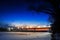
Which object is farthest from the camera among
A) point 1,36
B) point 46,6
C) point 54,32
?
point 1,36

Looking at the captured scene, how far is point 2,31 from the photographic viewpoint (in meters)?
3.11

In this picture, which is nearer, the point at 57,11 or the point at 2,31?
the point at 57,11

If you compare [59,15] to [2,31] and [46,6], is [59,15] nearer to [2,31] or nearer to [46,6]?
[46,6]

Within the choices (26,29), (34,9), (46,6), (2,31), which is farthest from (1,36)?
(46,6)

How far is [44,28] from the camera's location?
308 cm

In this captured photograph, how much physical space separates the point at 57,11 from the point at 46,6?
0.26 meters

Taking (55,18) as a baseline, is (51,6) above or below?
above

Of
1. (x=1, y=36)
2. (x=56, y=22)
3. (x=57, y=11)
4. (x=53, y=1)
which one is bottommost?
(x=1, y=36)

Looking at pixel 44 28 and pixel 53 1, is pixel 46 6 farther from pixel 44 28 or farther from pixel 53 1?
pixel 44 28

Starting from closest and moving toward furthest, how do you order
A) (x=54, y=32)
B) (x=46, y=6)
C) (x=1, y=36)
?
(x=54, y=32)
(x=46, y=6)
(x=1, y=36)

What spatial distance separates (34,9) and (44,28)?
44 centimetres

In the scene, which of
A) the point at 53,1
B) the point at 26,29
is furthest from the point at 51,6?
the point at 26,29

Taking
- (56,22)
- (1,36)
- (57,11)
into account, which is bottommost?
(1,36)

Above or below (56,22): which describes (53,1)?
above
